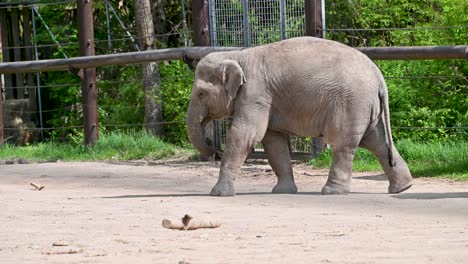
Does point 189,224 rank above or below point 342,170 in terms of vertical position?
above

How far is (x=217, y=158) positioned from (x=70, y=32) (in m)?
8.71

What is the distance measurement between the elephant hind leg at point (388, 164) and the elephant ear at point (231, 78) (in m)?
1.40

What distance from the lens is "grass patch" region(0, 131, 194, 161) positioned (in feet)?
53.0

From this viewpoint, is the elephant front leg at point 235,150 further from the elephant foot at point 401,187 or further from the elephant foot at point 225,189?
the elephant foot at point 401,187

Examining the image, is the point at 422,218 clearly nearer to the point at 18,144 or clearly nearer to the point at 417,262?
the point at 417,262

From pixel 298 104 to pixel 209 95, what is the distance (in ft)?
3.13

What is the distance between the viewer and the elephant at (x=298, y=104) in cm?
1057

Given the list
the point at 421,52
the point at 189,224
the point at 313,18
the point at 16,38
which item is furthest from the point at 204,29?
the point at 16,38

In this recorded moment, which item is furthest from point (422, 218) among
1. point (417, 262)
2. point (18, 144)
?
point (18, 144)

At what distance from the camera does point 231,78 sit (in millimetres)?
10859

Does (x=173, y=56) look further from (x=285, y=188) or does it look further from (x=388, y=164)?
(x=388, y=164)

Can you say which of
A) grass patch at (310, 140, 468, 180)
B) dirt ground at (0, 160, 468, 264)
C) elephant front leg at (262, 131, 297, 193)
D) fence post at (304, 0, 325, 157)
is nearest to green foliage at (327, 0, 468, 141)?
fence post at (304, 0, 325, 157)

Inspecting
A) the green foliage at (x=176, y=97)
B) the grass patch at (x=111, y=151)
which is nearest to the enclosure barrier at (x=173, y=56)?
the grass patch at (x=111, y=151)

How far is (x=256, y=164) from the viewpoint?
14727 mm
